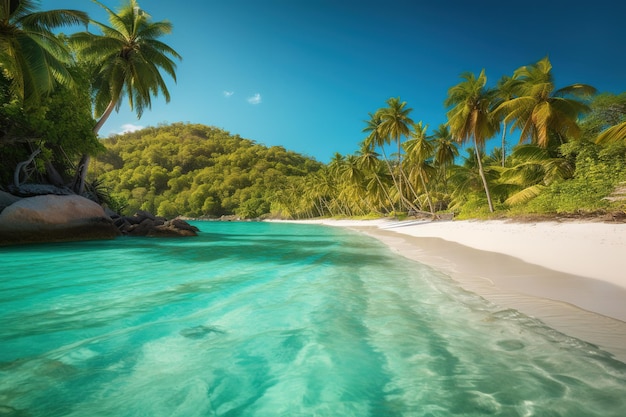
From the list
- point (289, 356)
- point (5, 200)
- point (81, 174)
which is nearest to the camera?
point (289, 356)

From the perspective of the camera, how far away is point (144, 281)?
632 cm

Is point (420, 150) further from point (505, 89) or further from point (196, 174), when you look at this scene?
point (196, 174)

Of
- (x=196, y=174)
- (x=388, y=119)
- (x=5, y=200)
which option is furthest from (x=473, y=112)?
(x=196, y=174)

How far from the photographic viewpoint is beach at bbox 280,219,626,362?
3508 mm

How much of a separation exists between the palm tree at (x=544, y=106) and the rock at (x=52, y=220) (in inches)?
930

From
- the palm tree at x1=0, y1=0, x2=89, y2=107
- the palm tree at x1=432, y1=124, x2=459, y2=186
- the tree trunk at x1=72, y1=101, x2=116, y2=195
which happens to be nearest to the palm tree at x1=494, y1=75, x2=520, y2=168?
the palm tree at x1=432, y1=124, x2=459, y2=186

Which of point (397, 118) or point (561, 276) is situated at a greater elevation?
point (397, 118)

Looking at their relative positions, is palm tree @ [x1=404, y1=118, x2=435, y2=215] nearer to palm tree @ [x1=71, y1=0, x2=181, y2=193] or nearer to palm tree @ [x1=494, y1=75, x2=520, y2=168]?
palm tree @ [x1=494, y1=75, x2=520, y2=168]

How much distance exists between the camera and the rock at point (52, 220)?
1127 centimetres

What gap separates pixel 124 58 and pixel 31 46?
10001 millimetres

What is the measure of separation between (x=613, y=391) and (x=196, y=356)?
346cm

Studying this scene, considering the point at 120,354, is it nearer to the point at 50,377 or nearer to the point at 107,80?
the point at 50,377

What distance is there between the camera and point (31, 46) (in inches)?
372

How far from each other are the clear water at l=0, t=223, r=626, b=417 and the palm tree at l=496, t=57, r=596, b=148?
1775 cm
